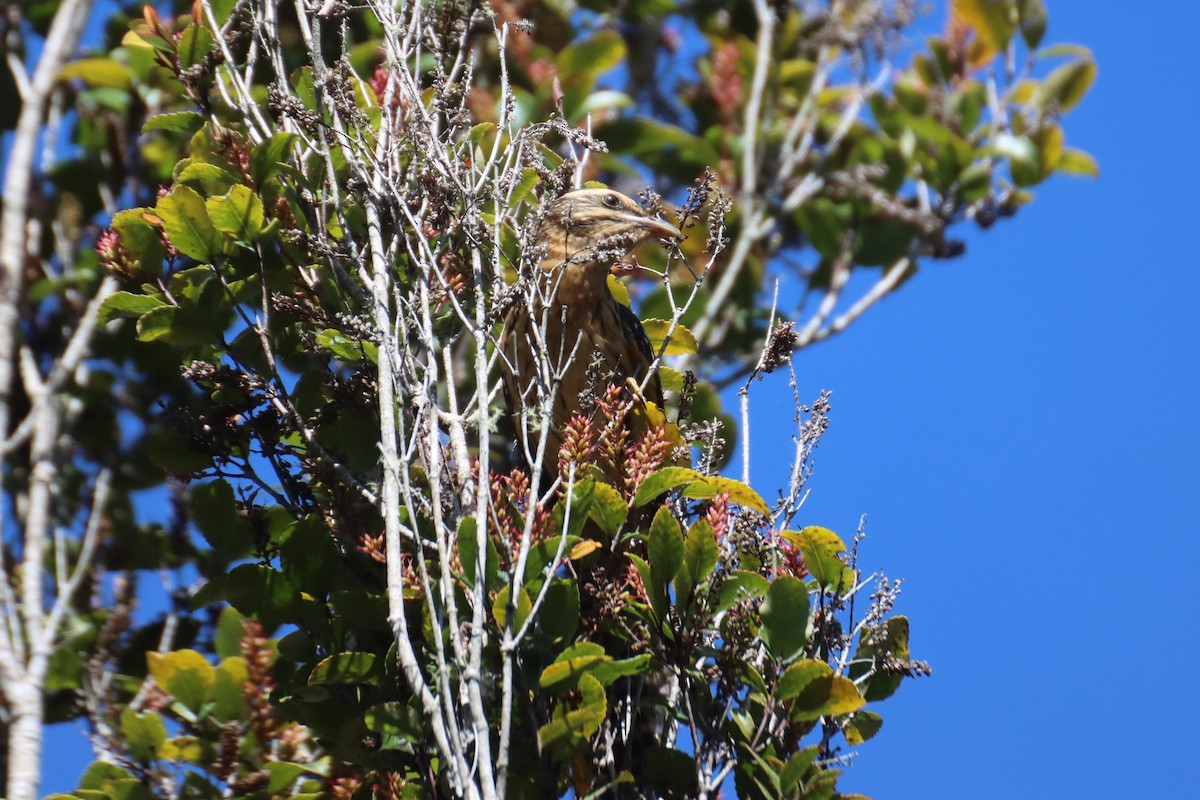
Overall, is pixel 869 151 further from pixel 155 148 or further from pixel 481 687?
pixel 481 687

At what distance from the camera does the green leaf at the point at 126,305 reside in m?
3.90

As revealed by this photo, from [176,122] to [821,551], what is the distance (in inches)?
88.2

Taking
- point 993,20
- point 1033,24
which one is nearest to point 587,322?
point 993,20

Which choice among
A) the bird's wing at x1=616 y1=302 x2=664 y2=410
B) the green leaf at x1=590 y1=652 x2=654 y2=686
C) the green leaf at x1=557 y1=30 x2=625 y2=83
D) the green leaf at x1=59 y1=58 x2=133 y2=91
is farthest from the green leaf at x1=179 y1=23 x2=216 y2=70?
the green leaf at x1=557 y1=30 x2=625 y2=83

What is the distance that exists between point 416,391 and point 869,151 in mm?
4772

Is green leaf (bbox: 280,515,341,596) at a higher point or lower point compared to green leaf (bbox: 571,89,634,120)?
lower

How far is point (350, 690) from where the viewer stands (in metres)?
3.59

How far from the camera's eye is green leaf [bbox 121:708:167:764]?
14.2 ft

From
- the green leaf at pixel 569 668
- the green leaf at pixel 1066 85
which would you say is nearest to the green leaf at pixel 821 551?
the green leaf at pixel 569 668

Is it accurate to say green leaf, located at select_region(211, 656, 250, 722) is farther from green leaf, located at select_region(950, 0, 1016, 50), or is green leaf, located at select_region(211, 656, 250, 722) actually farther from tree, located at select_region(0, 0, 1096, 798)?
green leaf, located at select_region(950, 0, 1016, 50)

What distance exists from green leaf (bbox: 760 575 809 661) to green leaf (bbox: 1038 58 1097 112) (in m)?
5.20

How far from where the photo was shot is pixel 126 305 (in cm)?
393

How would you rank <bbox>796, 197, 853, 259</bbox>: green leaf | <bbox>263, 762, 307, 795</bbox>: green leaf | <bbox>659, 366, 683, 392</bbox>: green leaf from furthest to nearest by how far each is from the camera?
<bbox>796, 197, 853, 259</bbox>: green leaf < <bbox>659, 366, 683, 392</bbox>: green leaf < <bbox>263, 762, 307, 795</bbox>: green leaf

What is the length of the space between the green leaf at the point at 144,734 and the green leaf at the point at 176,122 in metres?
1.73
